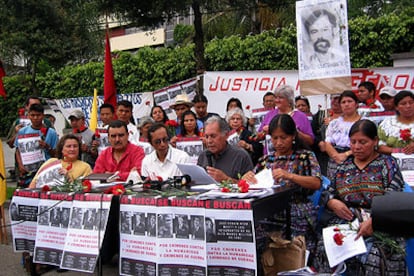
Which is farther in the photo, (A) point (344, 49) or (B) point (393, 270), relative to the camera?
(A) point (344, 49)

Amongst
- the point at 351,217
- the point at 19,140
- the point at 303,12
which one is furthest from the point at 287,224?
the point at 19,140

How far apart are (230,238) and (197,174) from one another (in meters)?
1.10

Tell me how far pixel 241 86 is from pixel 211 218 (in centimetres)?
685

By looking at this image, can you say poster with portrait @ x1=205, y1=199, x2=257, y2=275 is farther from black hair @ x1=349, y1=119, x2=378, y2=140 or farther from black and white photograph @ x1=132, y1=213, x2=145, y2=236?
black hair @ x1=349, y1=119, x2=378, y2=140

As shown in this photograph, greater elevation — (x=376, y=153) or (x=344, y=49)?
(x=344, y=49)

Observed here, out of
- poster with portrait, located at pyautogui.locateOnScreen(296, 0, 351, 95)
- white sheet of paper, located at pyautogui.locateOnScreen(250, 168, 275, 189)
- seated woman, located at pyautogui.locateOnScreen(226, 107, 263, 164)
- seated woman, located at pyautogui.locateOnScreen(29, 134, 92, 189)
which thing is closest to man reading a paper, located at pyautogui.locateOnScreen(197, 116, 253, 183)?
white sheet of paper, located at pyautogui.locateOnScreen(250, 168, 275, 189)

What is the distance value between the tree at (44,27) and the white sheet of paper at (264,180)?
7.19 meters

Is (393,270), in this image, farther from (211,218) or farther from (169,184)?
(169,184)

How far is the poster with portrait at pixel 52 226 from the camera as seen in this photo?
14.4 feet

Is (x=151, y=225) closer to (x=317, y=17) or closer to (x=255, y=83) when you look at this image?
(x=317, y=17)

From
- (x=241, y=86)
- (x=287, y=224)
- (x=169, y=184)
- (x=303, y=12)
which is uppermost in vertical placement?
(x=303, y=12)

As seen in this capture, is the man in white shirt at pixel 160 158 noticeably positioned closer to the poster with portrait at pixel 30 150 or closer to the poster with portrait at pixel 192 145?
the poster with portrait at pixel 192 145

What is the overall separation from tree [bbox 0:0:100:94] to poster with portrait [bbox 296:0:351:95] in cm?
500

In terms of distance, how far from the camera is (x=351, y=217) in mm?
3902
